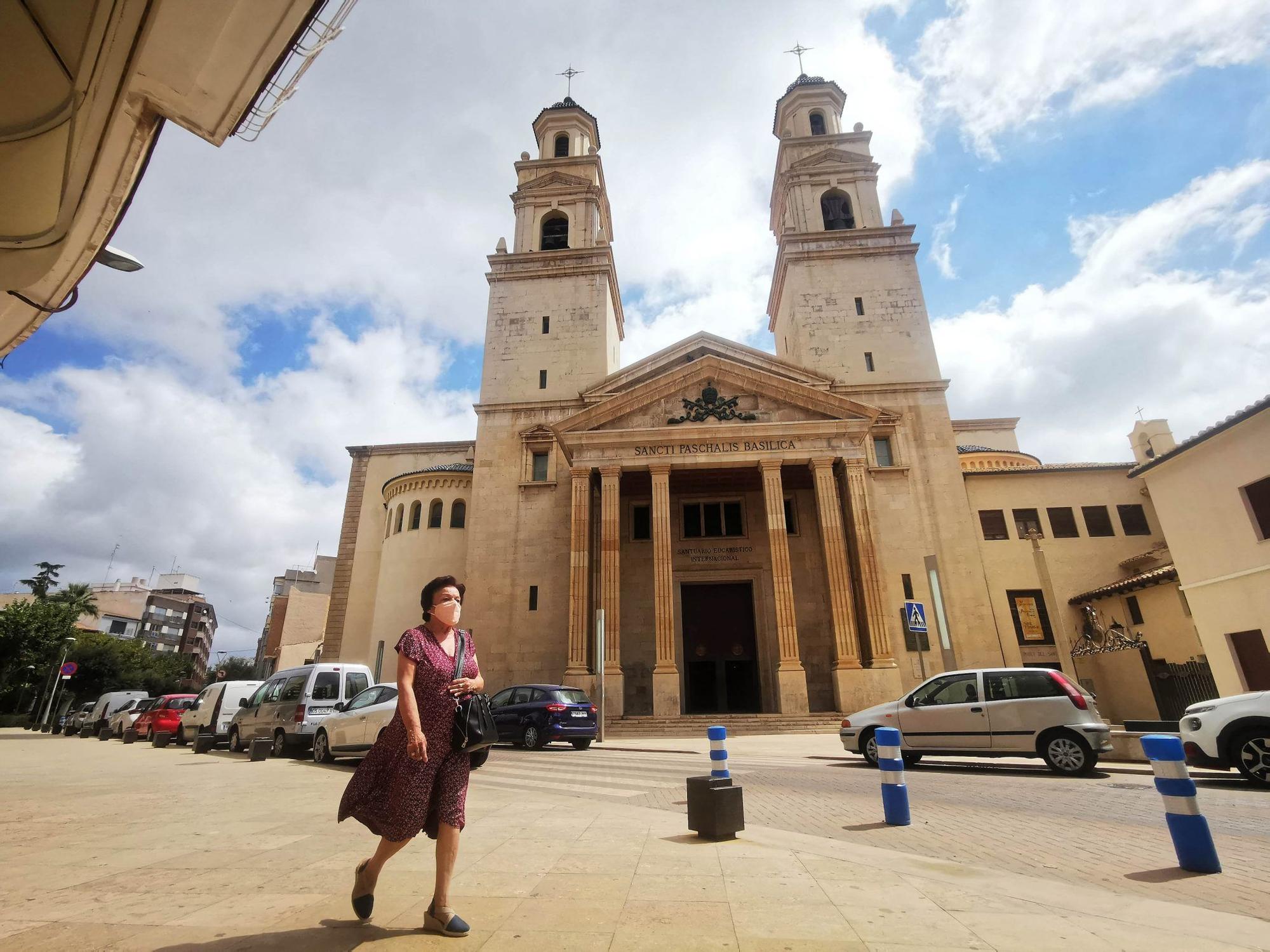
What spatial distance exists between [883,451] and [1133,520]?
9763mm

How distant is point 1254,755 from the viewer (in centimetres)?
798

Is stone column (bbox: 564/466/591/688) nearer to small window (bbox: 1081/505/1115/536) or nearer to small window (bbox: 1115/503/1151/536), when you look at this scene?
small window (bbox: 1081/505/1115/536)

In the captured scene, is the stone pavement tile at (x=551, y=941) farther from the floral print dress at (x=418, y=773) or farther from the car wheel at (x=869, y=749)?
the car wheel at (x=869, y=749)

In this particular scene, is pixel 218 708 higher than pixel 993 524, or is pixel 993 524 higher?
pixel 993 524

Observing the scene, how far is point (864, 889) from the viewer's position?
3.80 meters

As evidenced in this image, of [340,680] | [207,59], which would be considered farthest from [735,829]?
[340,680]

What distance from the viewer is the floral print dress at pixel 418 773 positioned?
3426 mm

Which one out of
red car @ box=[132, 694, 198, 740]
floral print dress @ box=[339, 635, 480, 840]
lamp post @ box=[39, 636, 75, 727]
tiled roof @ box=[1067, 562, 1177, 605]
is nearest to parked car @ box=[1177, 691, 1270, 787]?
floral print dress @ box=[339, 635, 480, 840]

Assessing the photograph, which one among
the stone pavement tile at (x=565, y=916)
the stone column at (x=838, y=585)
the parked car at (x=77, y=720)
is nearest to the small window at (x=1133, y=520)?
the stone column at (x=838, y=585)

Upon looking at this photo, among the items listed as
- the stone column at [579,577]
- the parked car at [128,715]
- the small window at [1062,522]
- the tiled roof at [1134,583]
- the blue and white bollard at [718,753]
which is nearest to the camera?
the blue and white bollard at [718,753]

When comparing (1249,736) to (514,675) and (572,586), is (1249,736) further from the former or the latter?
(514,675)

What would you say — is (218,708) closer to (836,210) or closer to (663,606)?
(663,606)

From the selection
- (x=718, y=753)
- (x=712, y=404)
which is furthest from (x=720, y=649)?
(x=718, y=753)

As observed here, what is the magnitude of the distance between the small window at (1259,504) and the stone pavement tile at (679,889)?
16350mm
